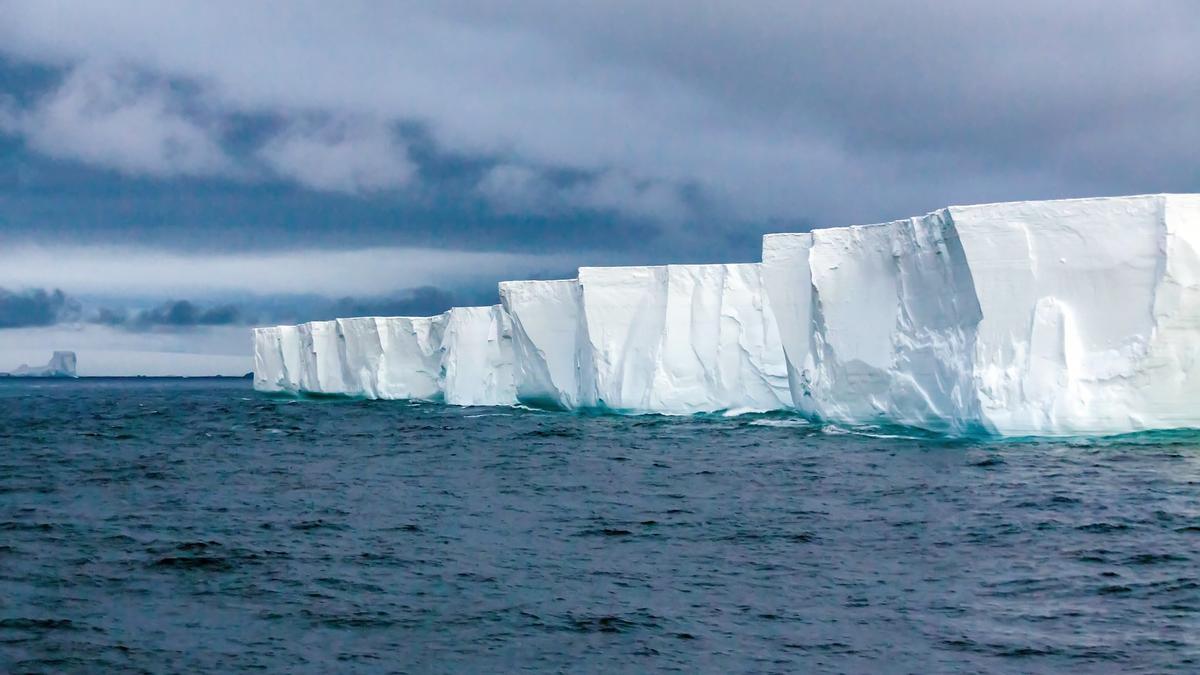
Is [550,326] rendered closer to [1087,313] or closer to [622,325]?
[622,325]

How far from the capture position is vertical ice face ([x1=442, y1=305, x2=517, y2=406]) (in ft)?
107

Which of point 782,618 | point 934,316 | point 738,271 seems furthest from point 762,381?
point 782,618

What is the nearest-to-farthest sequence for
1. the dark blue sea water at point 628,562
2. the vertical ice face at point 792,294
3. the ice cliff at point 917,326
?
the dark blue sea water at point 628,562 < the ice cliff at point 917,326 < the vertical ice face at point 792,294

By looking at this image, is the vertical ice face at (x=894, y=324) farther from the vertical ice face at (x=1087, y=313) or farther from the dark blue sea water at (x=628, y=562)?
the dark blue sea water at (x=628, y=562)

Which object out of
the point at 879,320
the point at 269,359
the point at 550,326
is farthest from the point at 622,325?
the point at 269,359

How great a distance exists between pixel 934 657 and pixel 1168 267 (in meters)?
10.5

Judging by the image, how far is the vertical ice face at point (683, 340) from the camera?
80.2 ft

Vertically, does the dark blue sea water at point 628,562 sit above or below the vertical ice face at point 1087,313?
below

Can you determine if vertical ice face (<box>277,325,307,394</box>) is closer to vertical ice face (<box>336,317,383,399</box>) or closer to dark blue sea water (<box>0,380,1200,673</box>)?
vertical ice face (<box>336,317,383,399</box>)

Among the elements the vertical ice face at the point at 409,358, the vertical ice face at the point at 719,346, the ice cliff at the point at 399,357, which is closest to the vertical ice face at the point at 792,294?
the vertical ice face at the point at 719,346

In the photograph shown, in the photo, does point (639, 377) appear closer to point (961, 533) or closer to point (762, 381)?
point (762, 381)

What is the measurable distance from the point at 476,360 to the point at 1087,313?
21.3 meters

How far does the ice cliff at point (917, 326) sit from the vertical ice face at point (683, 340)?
35mm

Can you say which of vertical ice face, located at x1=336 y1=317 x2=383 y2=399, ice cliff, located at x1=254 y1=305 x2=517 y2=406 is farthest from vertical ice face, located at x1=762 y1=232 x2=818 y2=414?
vertical ice face, located at x1=336 y1=317 x2=383 y2=399
